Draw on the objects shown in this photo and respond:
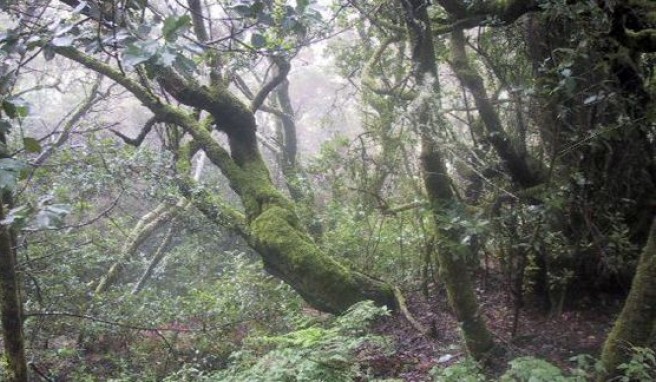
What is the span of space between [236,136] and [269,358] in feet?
14.3

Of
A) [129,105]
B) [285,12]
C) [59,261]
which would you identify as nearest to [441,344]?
[285,12]

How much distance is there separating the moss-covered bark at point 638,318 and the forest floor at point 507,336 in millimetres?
1037

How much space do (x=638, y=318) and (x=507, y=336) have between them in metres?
1.78

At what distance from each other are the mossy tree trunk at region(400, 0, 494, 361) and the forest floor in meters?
0.26

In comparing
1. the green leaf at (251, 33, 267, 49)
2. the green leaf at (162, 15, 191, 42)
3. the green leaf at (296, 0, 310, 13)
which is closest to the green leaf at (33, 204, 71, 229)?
the green leaf at (162, 15, 191, 42)

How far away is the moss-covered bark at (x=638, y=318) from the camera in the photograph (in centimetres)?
348

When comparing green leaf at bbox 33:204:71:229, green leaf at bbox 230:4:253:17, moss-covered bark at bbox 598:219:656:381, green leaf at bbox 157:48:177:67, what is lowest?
moss-covered bark at bbox 598:219:656:381

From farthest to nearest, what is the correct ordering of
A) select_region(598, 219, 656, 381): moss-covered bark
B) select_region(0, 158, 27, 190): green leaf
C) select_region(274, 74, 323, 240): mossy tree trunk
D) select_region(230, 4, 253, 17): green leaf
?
select_region(274, 74, 323, 240): mossy tree trunk → select_region(598, 219, 656, 381): moss-covered bark → select_region(230, 4, 253, 17): green leaf → select_region(0, 158, 27, 190): green leaf

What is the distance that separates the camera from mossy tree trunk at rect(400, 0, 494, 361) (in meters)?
4.38

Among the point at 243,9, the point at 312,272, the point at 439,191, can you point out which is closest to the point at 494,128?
the point at 439,191

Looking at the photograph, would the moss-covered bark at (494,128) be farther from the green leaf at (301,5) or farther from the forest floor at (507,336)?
the green leaf at (301,5)

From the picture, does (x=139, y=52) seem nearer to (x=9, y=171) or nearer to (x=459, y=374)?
(x=9, y=171)

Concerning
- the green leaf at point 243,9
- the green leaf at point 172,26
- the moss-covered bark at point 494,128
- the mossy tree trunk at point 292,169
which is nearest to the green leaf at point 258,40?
the green leaf at point 243,9

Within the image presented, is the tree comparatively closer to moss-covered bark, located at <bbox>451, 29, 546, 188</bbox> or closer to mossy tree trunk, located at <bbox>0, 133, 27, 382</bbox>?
moss-covered bark, located at <bbox>451, 29, 546, 188</bbox>
